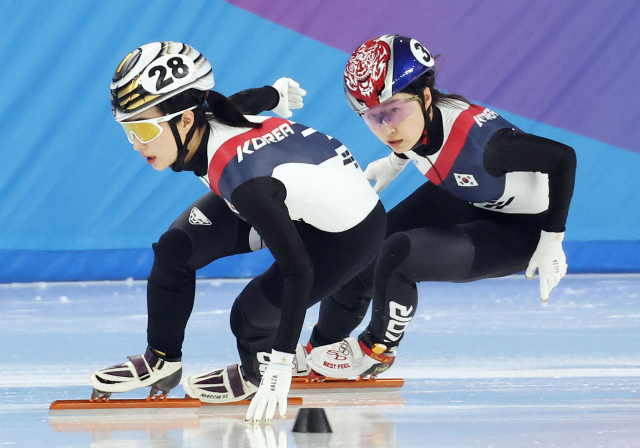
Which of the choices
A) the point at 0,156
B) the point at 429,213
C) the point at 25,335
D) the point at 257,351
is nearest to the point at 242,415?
the point at 257,351

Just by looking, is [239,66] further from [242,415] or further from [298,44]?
[242,415]

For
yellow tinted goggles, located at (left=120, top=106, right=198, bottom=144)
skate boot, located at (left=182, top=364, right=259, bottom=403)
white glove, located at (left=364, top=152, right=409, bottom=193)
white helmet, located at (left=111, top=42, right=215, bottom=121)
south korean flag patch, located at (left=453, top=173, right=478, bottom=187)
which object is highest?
south korean flag patch, located at (left=453, top=173, right=478, bottom=187)

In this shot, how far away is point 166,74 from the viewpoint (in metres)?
2.35

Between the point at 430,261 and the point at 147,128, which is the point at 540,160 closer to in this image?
the point at 430,261

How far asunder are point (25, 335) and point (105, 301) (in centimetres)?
102

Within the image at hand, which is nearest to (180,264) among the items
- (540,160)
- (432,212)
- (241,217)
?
(241,217)

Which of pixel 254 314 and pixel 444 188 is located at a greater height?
pixel 444 188

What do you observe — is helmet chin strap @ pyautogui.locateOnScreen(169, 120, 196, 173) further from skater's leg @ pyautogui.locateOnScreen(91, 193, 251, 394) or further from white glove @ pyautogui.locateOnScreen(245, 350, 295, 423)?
white glove @ pyautogui.locateOnScreen(245, 350, 295, 423)

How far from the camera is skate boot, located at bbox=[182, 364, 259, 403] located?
8.66 ft

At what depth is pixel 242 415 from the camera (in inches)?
99.4

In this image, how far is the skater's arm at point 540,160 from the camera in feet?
8.78

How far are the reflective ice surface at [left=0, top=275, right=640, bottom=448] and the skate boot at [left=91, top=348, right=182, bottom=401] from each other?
11 centimetres

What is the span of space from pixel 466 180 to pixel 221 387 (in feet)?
3.51

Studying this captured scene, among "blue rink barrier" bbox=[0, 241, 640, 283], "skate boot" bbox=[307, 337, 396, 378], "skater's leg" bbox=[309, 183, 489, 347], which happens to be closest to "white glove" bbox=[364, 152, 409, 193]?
"skater's leg" bbox=[309, 183, 489, 347]
